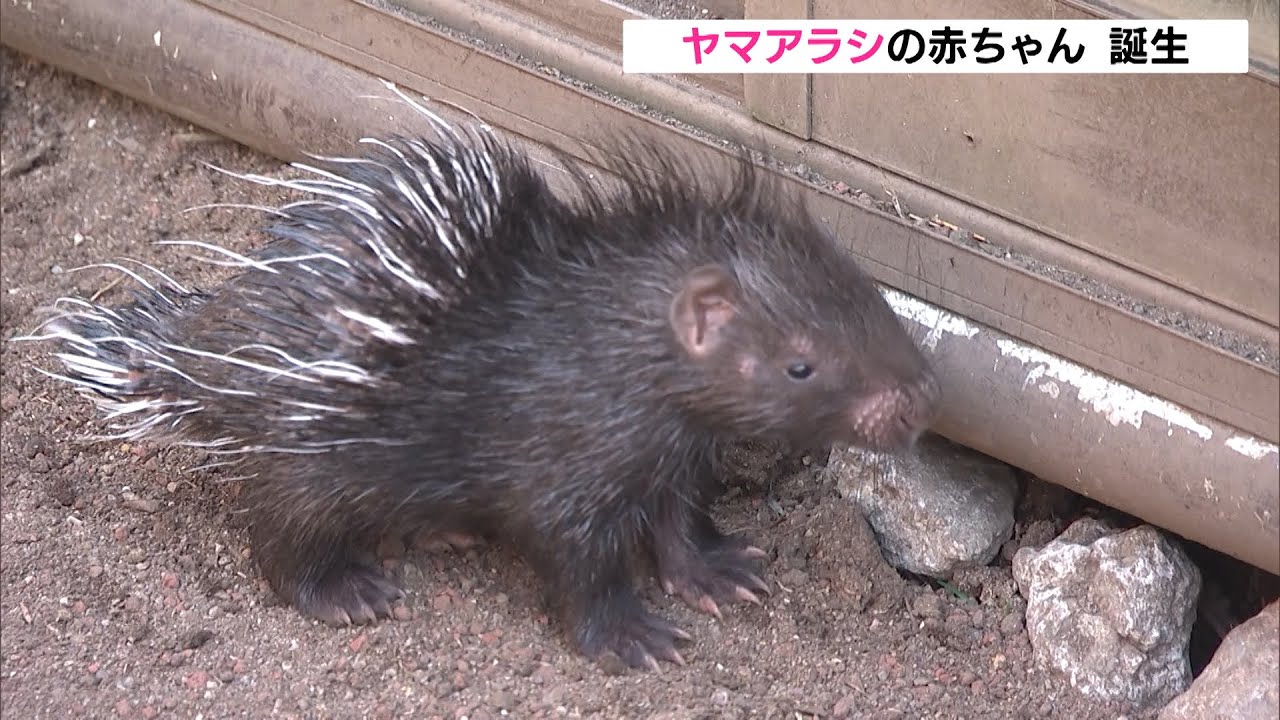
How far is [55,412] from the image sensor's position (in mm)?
4680

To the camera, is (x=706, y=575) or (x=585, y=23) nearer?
(x=706, y=575)

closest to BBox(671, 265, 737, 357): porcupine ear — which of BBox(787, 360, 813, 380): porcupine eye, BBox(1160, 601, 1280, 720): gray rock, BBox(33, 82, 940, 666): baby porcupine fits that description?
BBox(33, 82, 940, 666): baby porcupine

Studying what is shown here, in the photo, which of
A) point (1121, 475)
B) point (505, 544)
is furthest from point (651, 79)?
point (1121, 475)

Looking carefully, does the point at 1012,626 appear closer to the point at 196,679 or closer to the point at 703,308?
the point at 703,308

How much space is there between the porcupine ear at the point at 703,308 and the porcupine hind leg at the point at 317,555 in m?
0.96

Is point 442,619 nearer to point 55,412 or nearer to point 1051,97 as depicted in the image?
point 55,412

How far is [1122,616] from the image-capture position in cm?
388

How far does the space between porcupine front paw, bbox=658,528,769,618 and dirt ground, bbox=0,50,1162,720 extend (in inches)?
1.8

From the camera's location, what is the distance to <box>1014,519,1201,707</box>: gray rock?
153 inches

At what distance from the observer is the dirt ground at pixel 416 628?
3.89 m

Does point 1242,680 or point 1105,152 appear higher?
point 1105,152

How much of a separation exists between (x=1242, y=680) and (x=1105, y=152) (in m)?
1.19

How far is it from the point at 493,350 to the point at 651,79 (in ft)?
3.15

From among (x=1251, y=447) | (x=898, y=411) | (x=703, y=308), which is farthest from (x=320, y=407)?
(x=1251, y=447)
